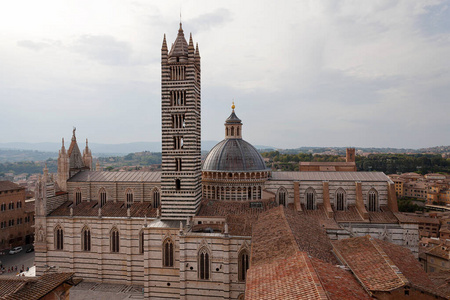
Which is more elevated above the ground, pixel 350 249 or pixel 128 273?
pixel 350 249

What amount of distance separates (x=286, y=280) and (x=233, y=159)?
22.1 metres

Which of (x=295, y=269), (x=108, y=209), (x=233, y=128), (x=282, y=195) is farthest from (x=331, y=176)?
(x=108, y=209)

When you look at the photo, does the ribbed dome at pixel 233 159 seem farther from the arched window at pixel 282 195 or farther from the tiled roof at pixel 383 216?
the tiled roof at pixel 383 216

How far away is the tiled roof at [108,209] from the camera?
1326 inches

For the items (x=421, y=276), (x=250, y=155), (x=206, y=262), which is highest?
(x=250, y=155)

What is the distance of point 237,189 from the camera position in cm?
3350

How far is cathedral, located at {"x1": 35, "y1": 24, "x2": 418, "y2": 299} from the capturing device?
26.5m

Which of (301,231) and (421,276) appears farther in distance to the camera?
(301,231)

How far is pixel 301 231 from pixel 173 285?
1354 cm

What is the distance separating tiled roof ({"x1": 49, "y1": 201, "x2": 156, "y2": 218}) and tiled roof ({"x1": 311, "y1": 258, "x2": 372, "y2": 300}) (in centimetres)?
2215

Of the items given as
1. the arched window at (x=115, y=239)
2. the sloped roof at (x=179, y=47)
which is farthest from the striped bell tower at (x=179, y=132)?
the arched window at (x=115, y=239)

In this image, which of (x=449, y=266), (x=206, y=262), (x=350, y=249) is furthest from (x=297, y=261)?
(x=449, y=266)

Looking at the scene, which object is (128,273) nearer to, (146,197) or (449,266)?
(146,197)

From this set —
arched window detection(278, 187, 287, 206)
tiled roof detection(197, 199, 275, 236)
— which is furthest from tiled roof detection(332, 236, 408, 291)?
arched window detection(278, 187, 287, 206)
